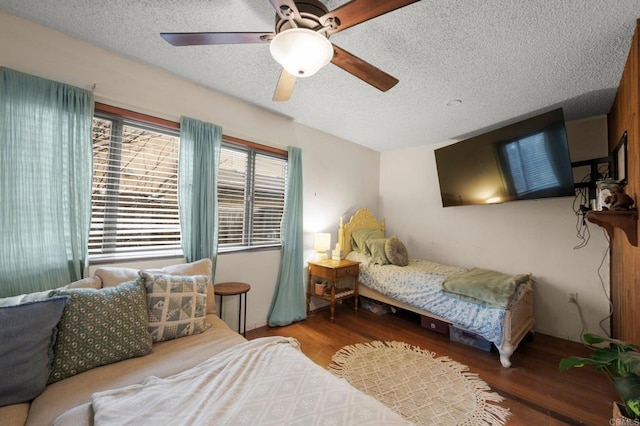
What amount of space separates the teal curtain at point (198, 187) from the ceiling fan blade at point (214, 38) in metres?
0.99

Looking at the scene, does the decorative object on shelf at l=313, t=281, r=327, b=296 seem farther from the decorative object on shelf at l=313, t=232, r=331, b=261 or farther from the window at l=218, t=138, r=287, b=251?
the window at l=218, t=138, r=287, b=251

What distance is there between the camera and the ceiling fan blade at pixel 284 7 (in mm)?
1072

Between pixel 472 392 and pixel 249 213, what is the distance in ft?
8.35

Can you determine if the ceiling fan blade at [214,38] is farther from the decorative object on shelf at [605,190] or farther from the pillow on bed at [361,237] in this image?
the pillow on bed at [361,237]

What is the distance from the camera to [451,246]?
3.68m

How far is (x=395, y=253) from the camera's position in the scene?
3359 millimetres

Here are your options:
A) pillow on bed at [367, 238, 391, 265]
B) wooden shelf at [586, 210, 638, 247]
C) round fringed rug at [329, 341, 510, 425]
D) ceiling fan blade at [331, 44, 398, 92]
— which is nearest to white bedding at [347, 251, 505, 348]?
pillow on bed at [367, 238, 391, 265]

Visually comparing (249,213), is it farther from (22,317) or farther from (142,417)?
(142,417)

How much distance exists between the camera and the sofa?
99cm

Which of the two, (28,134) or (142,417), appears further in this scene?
(28,134)

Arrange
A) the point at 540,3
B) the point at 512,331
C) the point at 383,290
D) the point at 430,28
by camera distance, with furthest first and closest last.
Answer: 1. the point at 383,290
2. the point at 512,331
3. the point at 430,28
4. the point at 540,3

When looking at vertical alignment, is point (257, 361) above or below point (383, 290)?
above

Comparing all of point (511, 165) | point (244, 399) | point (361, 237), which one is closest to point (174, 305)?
point (244, 399)

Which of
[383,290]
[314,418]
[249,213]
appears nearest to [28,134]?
[249,213]
